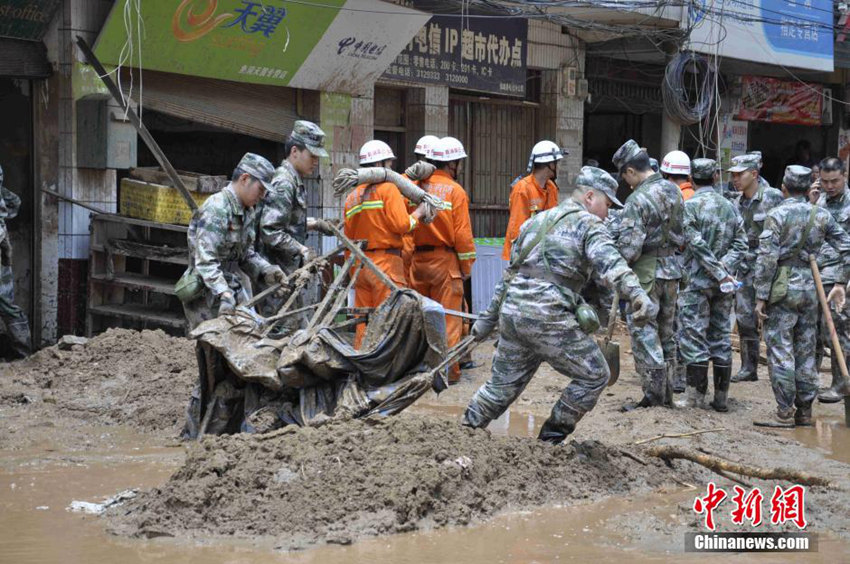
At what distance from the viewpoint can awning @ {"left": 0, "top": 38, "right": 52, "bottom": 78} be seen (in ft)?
32.9

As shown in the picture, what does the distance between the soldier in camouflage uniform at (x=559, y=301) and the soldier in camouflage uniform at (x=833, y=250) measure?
11.5 ft

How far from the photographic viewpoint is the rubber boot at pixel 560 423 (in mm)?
6469

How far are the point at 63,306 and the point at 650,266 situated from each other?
18.3ft

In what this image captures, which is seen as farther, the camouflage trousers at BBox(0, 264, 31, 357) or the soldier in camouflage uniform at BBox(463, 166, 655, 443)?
the camouflage trousers at BBox(0, 264, 31, 357)

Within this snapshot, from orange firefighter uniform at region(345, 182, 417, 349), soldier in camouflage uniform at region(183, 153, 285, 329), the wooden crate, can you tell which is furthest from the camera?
the wooden crate

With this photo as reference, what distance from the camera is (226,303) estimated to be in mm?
7355

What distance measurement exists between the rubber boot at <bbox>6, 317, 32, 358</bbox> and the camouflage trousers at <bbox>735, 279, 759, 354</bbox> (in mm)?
6526

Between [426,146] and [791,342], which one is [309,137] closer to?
[426,146]

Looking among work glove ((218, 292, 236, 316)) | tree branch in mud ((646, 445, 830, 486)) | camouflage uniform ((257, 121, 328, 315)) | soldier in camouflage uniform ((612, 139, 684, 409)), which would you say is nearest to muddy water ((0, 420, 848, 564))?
tree branch in mud ((646, 445, 830, 486))

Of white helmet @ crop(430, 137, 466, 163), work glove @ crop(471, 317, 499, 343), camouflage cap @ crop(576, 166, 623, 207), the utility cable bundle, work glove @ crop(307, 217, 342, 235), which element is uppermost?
the utility cable bundle

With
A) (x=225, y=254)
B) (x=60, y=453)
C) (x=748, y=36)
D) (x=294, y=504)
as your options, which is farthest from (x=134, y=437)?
(x=748, y=36)

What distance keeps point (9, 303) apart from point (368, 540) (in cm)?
589

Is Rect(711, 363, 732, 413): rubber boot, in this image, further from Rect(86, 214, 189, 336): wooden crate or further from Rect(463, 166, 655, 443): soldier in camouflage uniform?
Rect(86, 214, 189, 336): wooden crate

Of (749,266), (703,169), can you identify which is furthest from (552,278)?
(749,266)
